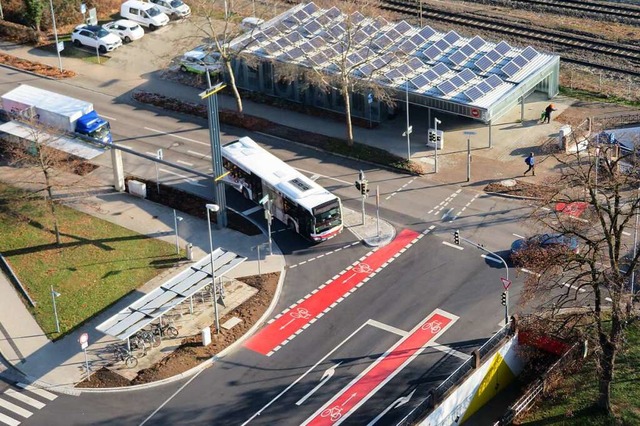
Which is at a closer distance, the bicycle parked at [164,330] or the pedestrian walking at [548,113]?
the bicycle parked at [164,330]

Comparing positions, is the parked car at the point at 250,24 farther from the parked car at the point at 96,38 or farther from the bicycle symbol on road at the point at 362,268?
the bicycle symbol on road at the point at 362,268

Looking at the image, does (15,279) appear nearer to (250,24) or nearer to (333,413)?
(333,413)

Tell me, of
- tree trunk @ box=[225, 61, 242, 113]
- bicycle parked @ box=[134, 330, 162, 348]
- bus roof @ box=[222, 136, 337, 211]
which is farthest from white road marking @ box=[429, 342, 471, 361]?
tree trunk @ box=[225, 61, 242, 113]

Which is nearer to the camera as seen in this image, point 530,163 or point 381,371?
point 381,371

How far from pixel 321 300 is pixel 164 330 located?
870cm

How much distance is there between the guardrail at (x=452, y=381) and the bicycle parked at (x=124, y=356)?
14.7m

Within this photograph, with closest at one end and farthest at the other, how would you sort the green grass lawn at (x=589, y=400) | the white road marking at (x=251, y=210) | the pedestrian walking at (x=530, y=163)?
the green grass lawn at (x=589, y=400), the white road marking at (x=251, y=210), the pedestrian walking at (x=530, y=163)

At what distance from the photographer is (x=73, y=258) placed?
61344mm

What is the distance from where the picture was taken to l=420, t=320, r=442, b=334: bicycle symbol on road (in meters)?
54.0

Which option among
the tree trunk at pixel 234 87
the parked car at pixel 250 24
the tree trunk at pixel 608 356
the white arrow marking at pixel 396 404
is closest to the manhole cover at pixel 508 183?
→ the tree trunk at pixel 234 87

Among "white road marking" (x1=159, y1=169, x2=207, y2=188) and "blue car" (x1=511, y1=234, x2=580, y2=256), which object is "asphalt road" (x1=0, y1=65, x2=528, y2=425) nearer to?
"white road marking" (x1=159, y1=169, x2=207, y2=188)

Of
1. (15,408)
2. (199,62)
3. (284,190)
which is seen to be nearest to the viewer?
(15,408)

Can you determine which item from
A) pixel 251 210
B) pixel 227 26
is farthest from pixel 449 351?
pixel 227 26

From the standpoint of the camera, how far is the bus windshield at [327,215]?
6084 centimetres
